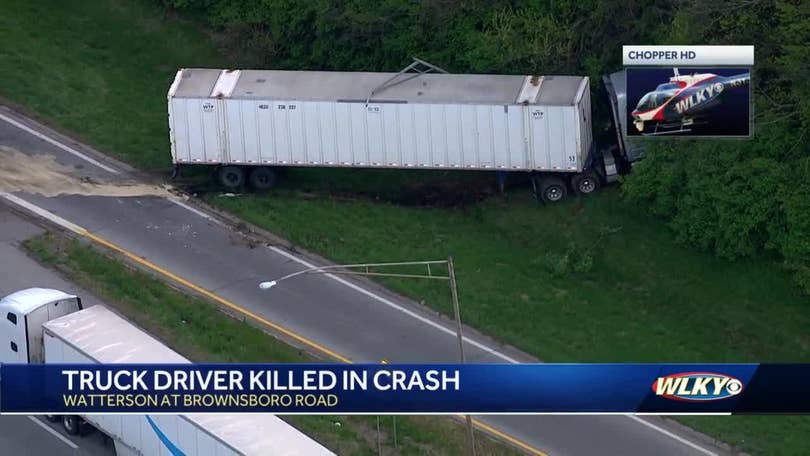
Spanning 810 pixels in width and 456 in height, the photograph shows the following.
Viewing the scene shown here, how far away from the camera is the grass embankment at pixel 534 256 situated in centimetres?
3844

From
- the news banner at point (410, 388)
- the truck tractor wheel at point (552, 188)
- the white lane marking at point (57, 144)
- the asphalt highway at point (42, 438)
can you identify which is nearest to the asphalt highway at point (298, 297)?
the white lane marking at point (57, 144)

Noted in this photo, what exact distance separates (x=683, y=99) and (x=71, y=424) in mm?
21101

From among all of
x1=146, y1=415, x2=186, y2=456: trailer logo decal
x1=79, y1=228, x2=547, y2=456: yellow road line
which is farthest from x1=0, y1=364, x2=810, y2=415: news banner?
x1=79, y1=228, x2=547, y2=456: yellow road line

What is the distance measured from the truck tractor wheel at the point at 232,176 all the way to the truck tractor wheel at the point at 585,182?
11167 millimetres

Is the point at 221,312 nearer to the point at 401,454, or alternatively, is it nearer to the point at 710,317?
the point at 401,454

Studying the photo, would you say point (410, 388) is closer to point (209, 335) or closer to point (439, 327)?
point (209, 335)

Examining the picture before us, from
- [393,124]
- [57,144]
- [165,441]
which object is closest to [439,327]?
[393,124]

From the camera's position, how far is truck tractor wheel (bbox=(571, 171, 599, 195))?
43.6 metres

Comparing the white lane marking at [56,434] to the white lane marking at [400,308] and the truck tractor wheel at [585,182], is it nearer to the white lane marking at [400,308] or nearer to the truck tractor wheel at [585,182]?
the white lane marking at [400,308]

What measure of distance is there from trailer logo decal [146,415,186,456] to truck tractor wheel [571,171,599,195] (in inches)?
713

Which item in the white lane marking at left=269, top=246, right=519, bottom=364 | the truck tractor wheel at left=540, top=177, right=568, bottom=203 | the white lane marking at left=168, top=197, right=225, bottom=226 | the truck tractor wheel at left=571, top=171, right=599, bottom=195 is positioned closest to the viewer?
the white lane marking at left=269, top=246, right=519, bottom=364

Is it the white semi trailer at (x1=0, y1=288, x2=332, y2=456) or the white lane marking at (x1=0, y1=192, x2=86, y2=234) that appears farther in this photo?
the white lane marking at (x1=0, y1=192, x2=86, y2=234)

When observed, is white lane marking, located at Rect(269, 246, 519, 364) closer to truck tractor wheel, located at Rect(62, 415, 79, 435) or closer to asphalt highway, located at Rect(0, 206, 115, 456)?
asphalt highway, located at Rect(0, 206, 115, 456)

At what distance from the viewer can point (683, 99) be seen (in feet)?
136
